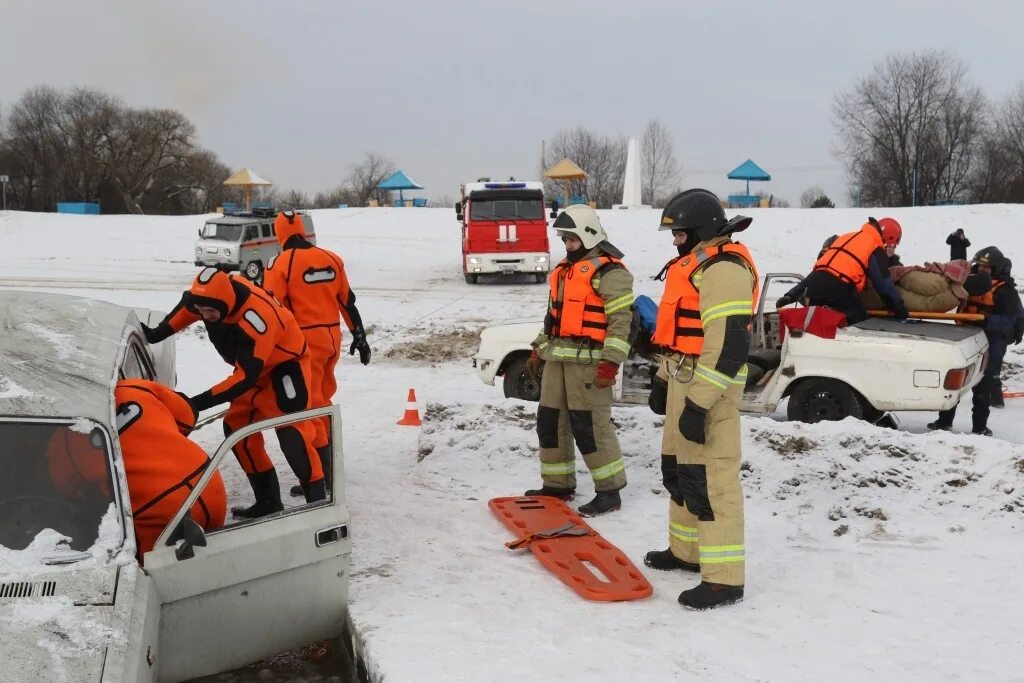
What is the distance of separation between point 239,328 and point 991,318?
698 cm

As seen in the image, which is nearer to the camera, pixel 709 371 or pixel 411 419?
pixel 709 371

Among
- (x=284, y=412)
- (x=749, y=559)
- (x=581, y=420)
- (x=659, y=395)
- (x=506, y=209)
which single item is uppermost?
(x=506, y=209)

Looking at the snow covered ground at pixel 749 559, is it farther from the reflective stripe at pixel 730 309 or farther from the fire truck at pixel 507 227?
the fire truck at pixel 507 227

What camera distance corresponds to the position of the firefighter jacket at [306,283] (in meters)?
6.00

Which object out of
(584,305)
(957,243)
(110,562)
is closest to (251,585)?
(110,562)

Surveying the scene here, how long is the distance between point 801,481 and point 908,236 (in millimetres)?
27233

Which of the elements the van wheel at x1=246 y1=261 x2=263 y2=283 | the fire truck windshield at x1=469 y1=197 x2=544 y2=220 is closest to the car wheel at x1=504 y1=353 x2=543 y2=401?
the fire truck windshield at x1=469 y1=197 x2=544 y2=220

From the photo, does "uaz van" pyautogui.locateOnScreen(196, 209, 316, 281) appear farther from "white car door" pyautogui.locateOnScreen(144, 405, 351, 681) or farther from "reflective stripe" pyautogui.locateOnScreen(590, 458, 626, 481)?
"white car door" pyautogui.locateOnScreen(144, 405, 351, 681)

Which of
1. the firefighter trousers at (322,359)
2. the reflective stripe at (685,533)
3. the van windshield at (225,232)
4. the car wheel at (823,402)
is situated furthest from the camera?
the van windshield at (225,232)

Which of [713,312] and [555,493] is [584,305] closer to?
[555,493]

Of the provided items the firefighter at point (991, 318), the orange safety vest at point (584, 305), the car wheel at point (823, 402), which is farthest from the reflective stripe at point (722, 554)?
the firefighter at point (991, 318)

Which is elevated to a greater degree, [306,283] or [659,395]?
[306,283]

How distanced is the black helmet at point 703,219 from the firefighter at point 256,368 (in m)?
2.22

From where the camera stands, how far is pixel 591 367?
554cm
